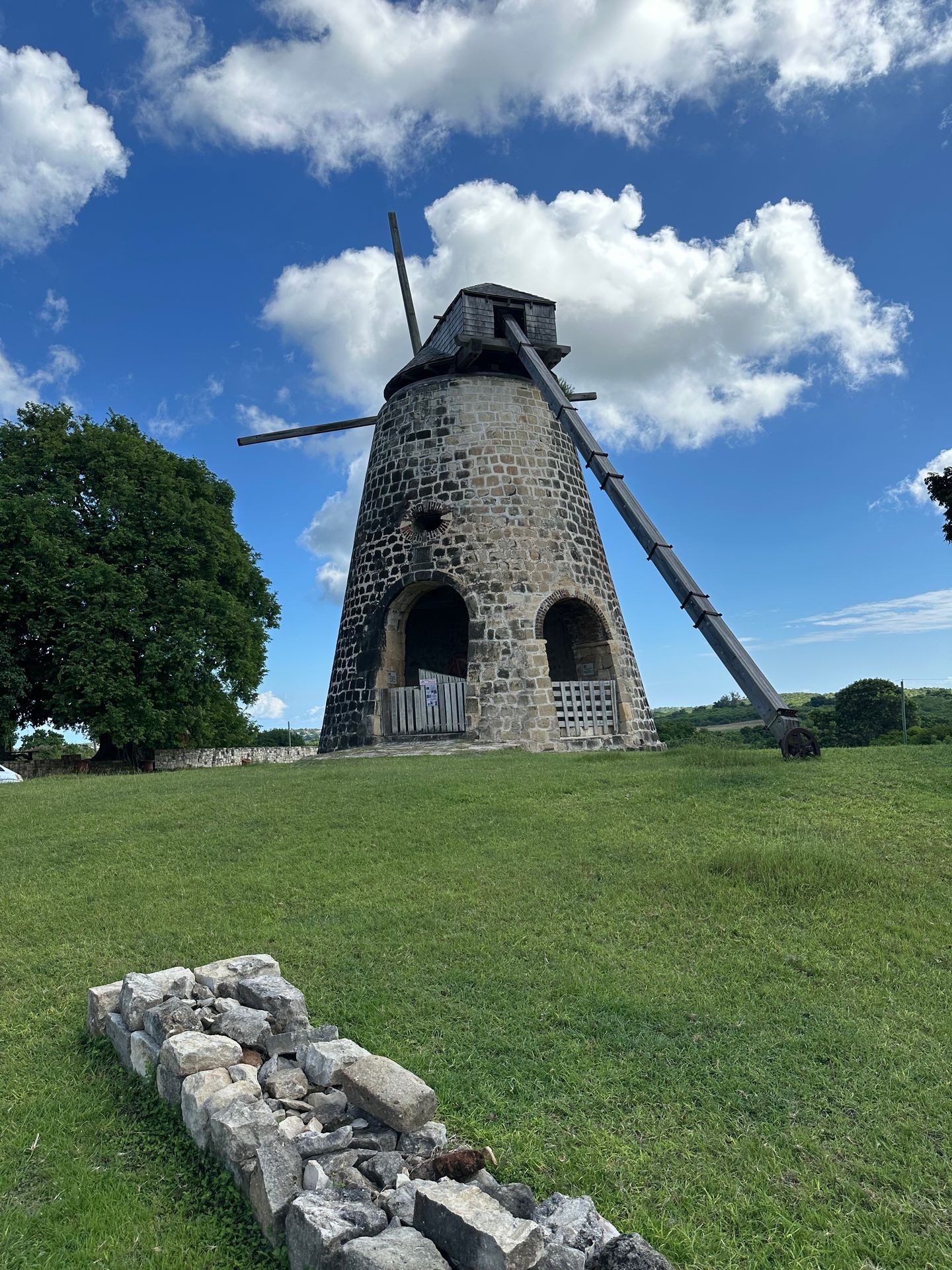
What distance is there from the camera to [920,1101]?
4031 mm

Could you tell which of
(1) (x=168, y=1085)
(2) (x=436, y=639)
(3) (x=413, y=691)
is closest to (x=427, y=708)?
(3) (x=413, y=691)

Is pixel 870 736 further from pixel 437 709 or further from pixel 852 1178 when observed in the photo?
pixel 852 1178

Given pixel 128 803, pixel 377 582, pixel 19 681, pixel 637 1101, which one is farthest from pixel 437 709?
pixel 637 1101

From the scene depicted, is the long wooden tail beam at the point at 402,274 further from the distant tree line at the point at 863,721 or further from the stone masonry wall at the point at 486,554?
the distant tree line at the point at 863,721

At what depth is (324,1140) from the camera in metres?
3.56

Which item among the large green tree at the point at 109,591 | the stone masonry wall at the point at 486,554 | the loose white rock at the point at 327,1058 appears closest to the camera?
the loose white rock at the point at 327,1058

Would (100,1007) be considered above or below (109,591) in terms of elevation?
below

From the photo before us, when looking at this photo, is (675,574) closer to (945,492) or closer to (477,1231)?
(945,492)

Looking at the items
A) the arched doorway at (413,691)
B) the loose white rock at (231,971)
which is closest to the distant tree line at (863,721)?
the arched doorway at (413,691)

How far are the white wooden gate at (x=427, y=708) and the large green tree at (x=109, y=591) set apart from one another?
908cm

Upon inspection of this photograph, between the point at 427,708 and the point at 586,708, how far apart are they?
3.81 m

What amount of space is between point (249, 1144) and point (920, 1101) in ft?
10.9

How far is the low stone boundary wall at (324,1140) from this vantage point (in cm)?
282

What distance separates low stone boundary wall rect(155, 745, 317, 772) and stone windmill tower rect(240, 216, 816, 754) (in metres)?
9.00
